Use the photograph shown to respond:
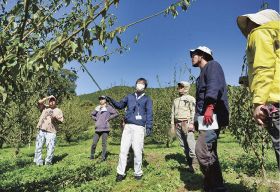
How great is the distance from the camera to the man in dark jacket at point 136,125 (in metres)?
8.18

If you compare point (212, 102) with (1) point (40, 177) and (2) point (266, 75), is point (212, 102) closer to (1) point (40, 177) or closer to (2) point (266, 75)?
(2) point (266, 75)

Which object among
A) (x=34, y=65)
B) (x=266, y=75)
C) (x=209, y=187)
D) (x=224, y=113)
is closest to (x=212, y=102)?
(x=224, y=113)

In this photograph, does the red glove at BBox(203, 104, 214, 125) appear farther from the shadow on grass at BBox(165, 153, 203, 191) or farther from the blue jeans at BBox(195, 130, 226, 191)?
the shadow on grass at BBox(165, 153, 203, 191)

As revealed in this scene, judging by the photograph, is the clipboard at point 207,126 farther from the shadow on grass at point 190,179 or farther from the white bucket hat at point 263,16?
the white bucket hat at point 263,16

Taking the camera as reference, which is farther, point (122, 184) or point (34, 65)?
point (122, 184)

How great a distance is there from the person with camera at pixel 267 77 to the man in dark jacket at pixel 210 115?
1.86m

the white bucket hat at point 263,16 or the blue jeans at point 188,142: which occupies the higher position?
the white bucket hat at point 263,16

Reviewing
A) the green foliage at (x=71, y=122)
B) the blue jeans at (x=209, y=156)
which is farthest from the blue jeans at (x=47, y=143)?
the green foliage at (x=71, y=122)

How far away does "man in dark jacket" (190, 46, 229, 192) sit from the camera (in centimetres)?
545

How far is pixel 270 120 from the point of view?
Answer: 344cm

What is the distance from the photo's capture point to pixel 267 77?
11.4 feet

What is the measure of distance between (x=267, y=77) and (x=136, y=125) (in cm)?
513

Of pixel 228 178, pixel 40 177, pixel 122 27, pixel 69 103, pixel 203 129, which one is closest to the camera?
pixel 122 27

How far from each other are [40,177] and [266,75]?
7130 millimetres
